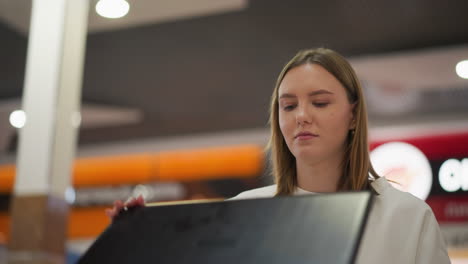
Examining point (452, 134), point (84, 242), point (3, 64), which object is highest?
point (3, 64)

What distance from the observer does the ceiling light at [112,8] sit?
3812mm

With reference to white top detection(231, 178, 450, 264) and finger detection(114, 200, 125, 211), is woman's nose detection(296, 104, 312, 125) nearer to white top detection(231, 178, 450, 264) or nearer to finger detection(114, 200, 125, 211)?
white top detection(231, 178, 450, 264)

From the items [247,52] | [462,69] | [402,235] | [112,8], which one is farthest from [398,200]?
Result: [462,69]

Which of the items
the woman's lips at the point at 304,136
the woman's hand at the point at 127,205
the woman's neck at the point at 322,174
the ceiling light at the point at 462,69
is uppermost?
the ceiling light at the point at 462,69

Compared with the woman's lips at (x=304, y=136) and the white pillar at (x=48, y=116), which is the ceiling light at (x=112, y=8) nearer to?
the white pillar at (x=48, y=116)

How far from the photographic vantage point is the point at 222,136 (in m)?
6.71

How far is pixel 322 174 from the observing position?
1450mm

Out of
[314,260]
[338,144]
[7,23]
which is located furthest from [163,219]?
[7,23]

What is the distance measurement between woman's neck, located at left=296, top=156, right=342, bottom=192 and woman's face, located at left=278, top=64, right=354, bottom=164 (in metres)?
0.03

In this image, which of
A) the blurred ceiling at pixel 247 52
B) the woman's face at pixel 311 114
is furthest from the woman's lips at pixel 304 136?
the blurred ceiling at pixel 247 52

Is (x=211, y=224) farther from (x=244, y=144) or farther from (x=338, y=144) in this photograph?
(x=244, y=144)

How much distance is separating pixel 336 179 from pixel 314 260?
78 cm

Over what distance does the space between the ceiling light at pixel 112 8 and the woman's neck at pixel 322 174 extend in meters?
2.65

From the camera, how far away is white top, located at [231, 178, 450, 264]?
126 centimetres
